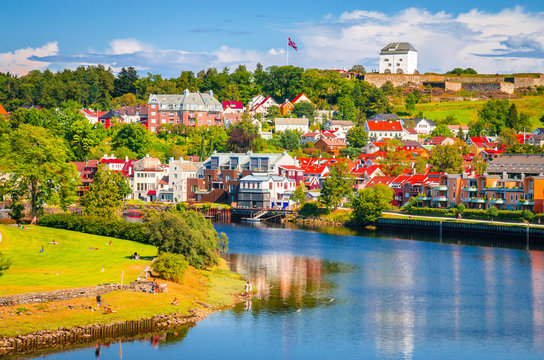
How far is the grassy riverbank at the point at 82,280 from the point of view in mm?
39688

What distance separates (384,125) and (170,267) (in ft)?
349

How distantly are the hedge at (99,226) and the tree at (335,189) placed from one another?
125 ft

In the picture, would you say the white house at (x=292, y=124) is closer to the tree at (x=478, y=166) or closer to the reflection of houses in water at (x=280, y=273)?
the tree at (x=478, y=166)

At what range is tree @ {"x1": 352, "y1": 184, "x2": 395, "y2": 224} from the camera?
94.9 meters

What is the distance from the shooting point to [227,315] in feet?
149

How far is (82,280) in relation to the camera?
4647 cm

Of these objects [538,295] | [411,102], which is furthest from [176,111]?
[538,295]

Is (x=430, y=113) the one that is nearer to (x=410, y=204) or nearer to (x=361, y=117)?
(x=361, y=117)

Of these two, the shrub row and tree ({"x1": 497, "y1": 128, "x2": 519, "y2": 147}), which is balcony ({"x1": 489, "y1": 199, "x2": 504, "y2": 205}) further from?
tree ({"x1": 497, "y1": 128, "x2": 519, "y2": 147})

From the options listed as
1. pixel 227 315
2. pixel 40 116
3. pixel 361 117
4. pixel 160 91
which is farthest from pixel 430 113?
pixel 227 315

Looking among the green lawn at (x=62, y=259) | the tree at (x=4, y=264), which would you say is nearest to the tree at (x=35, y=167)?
the green lawn at (x=62, y=259)

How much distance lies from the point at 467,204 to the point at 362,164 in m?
33.2

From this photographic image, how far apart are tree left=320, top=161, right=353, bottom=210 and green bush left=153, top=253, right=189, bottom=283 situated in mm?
52709

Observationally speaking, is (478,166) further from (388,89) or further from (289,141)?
(388,89)
